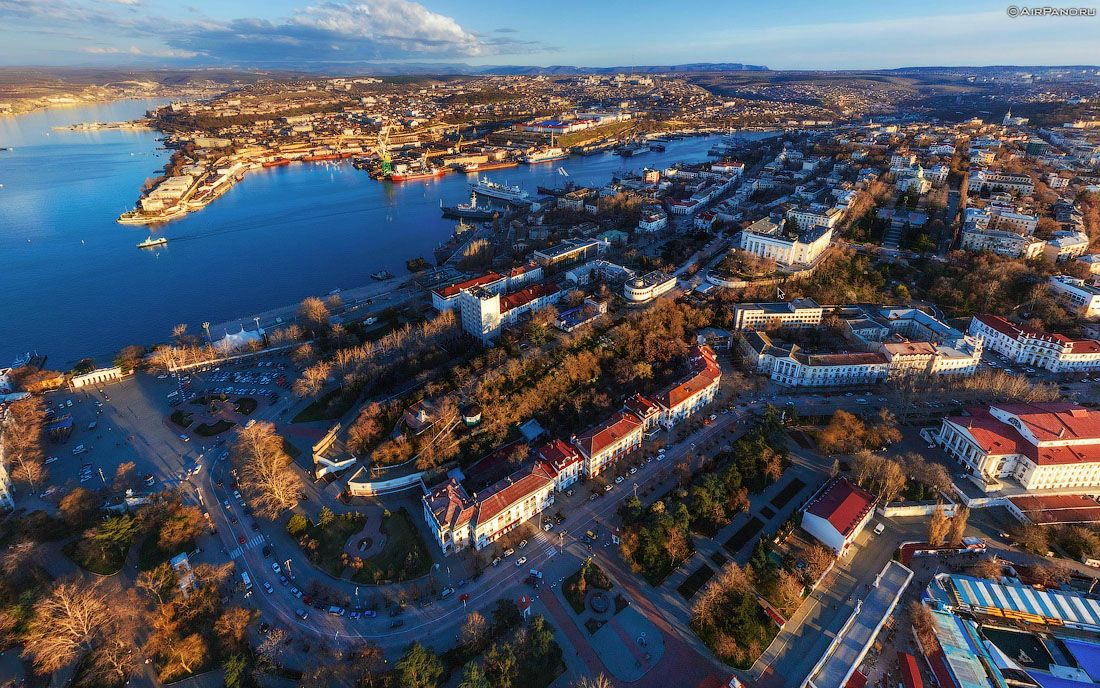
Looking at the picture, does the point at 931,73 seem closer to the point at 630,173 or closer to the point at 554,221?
the point at 630,173

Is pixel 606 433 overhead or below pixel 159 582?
overhead

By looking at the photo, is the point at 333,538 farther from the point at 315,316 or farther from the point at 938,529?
the point at 938,529

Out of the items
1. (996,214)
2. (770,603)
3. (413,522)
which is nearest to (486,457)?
(413,522)

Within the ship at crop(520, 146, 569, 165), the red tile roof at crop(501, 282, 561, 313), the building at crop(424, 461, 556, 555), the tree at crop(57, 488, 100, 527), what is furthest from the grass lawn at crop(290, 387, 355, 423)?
the ship at crop(520, 146, 569, 165)

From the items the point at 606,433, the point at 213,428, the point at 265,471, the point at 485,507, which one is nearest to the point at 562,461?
the point at 606,433

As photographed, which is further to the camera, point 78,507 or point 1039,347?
point 1039,347

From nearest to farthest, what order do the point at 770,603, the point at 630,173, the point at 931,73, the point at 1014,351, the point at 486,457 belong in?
1. the point at 770,603
2. the point at 486,457
3. the point at 1014,351
4. the point at 630,173
5. the point at 931,73

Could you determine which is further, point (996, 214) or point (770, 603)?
point (996, 214)

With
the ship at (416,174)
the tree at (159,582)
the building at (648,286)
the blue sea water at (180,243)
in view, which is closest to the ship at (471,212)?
the blue sea water at (180,243)
